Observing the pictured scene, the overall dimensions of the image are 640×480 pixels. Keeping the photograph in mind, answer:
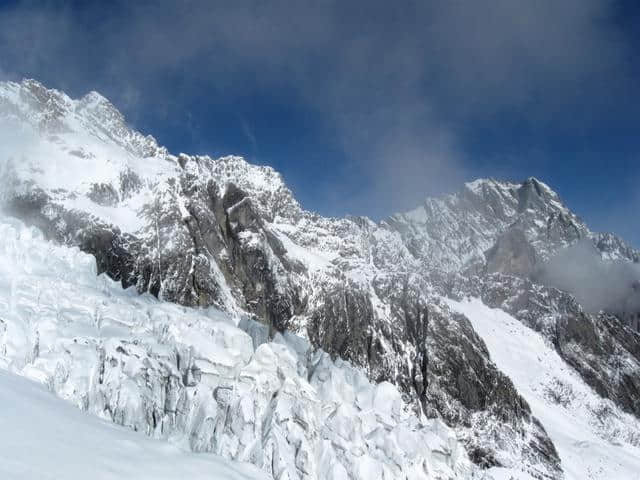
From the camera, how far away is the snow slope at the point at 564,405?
121513 mm

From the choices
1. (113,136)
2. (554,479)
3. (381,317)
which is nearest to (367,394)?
(554,479)

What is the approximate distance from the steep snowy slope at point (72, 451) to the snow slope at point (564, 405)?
391 feet

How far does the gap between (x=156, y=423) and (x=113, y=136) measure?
158421 millimetres

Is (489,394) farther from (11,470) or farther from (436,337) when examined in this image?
(11,470)

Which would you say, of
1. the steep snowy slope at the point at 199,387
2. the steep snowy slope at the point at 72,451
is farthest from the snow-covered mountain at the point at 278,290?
the steep snowy slope at the point at 72,451

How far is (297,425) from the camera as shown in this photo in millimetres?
32781

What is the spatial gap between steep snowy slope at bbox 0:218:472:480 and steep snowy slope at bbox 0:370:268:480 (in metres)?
14.1

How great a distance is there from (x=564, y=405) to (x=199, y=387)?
470 ft

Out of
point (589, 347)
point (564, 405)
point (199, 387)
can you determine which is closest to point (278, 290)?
point (564, 405)

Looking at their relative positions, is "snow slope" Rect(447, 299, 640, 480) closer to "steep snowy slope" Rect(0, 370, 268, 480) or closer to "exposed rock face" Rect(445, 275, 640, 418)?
"exposed rock face" Rect(445, 275, 640, 418)

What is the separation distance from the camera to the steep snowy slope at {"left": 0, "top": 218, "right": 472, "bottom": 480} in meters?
28.7

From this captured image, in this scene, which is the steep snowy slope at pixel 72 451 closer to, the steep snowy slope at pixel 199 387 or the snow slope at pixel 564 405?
the steep snowy slope at pixel 199 387

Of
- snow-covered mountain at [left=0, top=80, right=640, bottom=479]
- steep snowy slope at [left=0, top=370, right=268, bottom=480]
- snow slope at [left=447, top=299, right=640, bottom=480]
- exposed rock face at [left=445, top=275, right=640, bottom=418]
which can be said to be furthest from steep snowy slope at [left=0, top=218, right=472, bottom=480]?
exposed rock face at [left=445, top=275, right=640, bottom=418]

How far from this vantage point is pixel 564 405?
5969 inches
